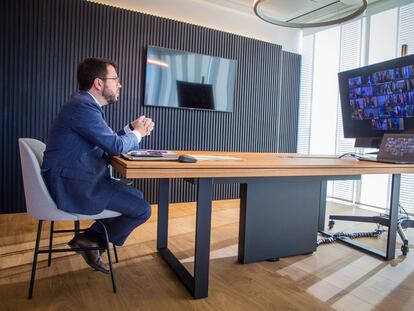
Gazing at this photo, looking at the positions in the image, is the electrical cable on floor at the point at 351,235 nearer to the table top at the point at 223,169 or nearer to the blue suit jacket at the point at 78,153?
the table top at the point at 223,169

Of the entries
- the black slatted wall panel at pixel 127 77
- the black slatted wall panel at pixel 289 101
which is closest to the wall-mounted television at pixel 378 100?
the black slatted wall panel at pixel 127 77

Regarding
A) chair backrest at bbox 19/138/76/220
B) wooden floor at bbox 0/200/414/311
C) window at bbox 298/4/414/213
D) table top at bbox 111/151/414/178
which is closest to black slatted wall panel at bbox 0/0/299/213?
window at bbox 298/4/414/213

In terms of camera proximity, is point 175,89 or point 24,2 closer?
point 24,2

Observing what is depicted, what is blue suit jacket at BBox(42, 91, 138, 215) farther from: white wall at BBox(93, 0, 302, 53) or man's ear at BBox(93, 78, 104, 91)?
white wall at BBox(93, 0, 302, 53)

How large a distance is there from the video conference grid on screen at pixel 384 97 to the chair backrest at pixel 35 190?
246 centimetres

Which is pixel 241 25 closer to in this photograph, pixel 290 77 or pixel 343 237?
pixel 290 77

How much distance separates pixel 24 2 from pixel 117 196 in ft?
8.99

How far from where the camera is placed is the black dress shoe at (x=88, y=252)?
1966 mm

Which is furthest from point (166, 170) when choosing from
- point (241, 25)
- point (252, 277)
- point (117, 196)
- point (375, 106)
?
point (241, 25)

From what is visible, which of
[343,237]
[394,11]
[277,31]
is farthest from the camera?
[277,31]

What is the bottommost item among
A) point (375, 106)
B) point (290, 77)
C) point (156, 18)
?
point (375, 106)

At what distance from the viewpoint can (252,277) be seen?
6.96 feet

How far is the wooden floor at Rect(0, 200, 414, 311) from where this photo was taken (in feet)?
5.77

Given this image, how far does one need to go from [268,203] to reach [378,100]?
1300mm
